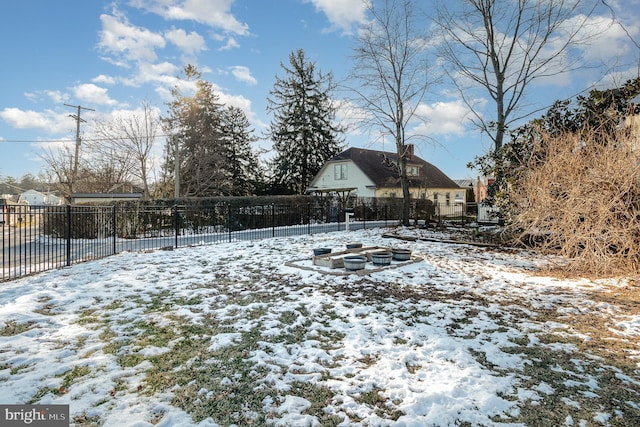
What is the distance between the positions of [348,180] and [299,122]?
26.8 ft

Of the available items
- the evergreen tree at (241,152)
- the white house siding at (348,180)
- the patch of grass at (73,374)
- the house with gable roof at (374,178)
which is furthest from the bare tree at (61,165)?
the patch of grass at (73,374)

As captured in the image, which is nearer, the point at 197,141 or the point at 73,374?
the point at 73,374

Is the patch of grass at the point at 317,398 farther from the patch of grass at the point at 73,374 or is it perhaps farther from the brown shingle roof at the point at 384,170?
the brown shingle roof at the point at 384,170

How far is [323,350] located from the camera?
135 inches

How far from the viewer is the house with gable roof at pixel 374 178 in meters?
28.2

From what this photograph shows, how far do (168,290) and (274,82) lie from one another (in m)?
31.4

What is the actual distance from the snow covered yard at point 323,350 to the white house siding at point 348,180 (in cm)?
2218

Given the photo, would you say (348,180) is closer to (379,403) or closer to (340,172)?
(340,172)

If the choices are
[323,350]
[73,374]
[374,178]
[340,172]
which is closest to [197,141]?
[340,172]

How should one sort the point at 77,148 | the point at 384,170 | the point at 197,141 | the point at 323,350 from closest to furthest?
the point at 323,350 < the point at 77,148 < the point at 197,141 < the point at 384,170

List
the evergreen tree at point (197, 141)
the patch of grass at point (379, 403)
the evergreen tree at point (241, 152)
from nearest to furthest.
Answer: the patch of grass at point (379, 403) → the evergreen tree at point (197, 141) → the evergreen tree at point (241, 152)

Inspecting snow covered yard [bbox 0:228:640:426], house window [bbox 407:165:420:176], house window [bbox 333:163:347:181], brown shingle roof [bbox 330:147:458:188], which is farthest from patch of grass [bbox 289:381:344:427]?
house window [bbox 407:165:420:176]

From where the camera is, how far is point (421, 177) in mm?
31109

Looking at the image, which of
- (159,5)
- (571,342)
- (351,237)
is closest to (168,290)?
(571,342)
